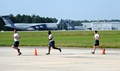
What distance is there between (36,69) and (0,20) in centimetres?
16602

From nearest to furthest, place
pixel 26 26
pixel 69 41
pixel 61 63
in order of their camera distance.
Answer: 1. pixel 61 63
2. pixel 69 41
3. pixel 26 26

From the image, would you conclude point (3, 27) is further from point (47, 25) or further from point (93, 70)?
point (93, 70)

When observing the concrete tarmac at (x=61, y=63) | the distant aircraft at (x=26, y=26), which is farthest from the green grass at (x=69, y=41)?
the distant aircraft at (x=26, y=26)

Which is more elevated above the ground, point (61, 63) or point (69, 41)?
point (61, 63)

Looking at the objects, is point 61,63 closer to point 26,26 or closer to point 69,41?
point 69,41

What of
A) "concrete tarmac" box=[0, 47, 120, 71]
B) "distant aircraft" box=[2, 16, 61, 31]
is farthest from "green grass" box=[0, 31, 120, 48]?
"distant aircraft" box=[2, 16, 61, 31]

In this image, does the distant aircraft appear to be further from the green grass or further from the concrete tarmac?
the concrete tarmac

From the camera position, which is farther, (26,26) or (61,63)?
(26,26)

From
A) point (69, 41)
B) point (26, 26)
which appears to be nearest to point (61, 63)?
point (69, 41)

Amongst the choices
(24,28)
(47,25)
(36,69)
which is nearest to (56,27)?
(47,25)

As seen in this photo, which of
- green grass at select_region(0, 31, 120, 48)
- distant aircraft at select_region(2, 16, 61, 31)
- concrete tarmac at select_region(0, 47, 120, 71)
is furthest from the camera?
distant aircraft at select_region(2, 16, 61, 31)

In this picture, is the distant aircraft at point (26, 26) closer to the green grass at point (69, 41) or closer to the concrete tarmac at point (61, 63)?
the green grass at point (69, 41)

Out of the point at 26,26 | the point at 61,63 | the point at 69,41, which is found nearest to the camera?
the point at 61,63

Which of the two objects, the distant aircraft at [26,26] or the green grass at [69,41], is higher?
the green grass at [69,41]
